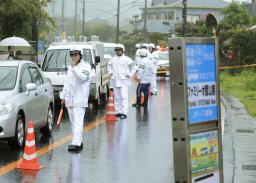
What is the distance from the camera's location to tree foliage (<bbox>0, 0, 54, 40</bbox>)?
30.0m

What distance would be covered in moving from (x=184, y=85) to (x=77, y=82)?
5.86m

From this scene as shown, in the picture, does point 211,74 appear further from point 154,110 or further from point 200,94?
point 154,110

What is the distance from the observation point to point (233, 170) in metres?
9.75

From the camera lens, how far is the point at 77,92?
11453mm

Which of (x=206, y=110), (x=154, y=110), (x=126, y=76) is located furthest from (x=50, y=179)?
(x=154, y=110)

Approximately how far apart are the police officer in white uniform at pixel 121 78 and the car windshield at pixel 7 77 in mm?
4909

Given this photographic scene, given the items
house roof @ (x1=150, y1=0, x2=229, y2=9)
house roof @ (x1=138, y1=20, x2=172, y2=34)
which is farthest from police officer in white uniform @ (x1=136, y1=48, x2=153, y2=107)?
house roof @ (x1=150, y1=0, x2=229, y2=9)

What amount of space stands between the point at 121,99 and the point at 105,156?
606 cm

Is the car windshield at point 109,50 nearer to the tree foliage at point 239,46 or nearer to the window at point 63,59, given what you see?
the tree foliage at point 239,46

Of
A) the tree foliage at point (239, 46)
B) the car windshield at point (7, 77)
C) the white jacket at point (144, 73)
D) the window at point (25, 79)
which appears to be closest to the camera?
the car windshield at point (7, 77)

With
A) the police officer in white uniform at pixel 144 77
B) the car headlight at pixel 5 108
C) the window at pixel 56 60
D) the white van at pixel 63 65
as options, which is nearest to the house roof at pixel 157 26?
the white van at pixel 63 65

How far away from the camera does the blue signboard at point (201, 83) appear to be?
5.96m

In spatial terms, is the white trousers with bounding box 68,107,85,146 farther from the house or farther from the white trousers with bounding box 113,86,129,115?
the house

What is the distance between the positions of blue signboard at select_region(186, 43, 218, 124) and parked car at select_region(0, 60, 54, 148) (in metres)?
5.44
